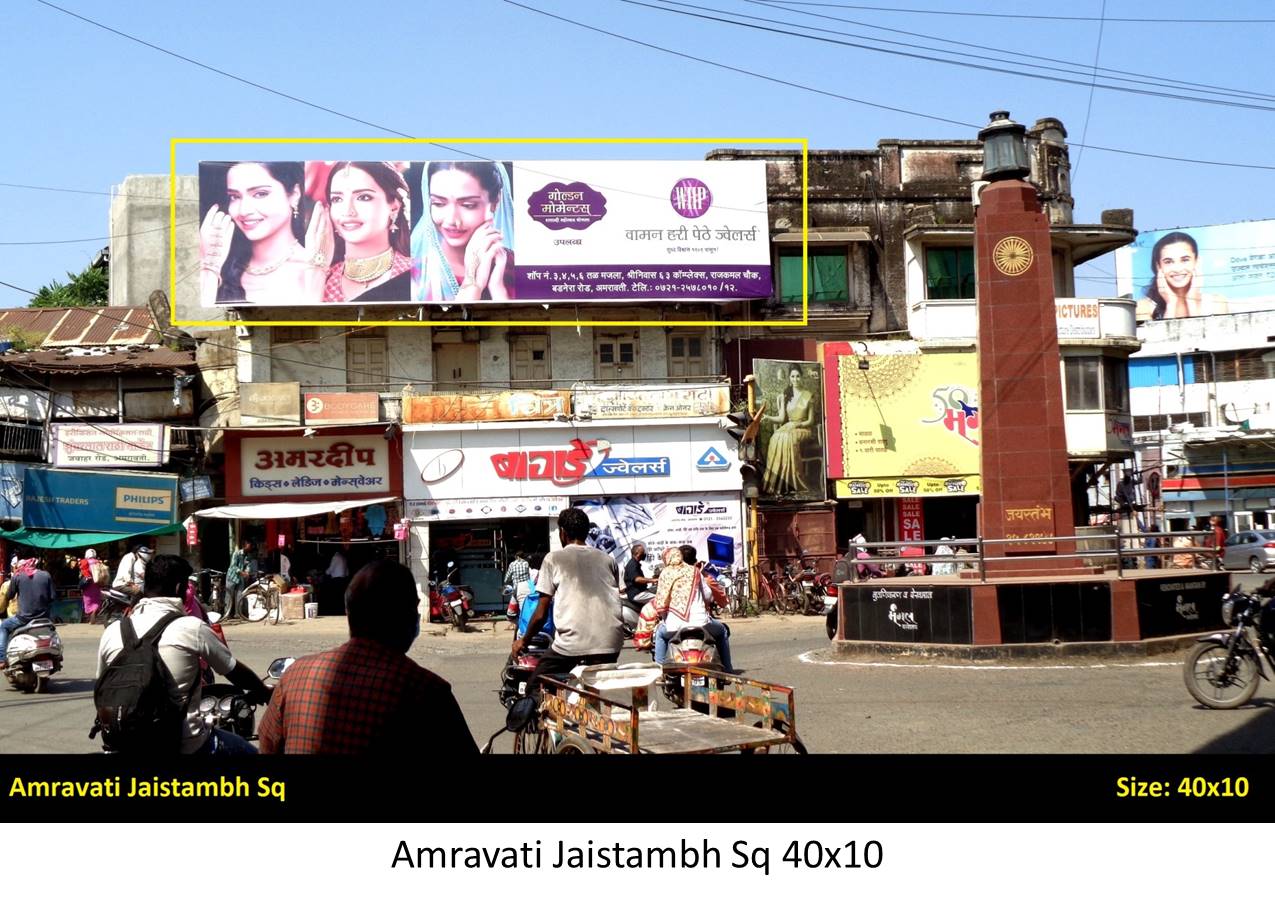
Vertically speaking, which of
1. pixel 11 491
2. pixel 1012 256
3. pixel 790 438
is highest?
pixel 1012 256

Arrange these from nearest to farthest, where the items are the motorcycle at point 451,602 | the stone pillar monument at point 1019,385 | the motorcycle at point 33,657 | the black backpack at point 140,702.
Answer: the black backpack at point 140,702, the motorcycle at point 33,657, the stone pillar monument at point 1019,385, the motorcycle at point 451,602

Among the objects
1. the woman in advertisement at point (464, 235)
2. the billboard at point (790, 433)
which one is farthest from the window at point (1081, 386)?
the woman in advertisement at point (464, 235)

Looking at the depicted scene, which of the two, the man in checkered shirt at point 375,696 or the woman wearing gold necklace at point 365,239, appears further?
the woman wearing gold necklace at point 365,239

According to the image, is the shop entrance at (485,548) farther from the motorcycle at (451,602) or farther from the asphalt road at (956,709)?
the asphalt road at (956,709)

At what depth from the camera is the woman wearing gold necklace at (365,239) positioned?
2634cm

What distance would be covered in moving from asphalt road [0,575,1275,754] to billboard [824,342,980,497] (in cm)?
1216

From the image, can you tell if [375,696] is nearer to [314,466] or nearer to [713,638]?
[713,638]

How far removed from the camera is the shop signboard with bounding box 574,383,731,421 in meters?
26.6

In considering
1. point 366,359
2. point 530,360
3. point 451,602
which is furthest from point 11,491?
point 530,360

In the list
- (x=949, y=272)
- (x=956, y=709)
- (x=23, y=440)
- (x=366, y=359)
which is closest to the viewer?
(x=956, y=709)

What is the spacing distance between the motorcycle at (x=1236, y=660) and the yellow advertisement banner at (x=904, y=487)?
18160 mm

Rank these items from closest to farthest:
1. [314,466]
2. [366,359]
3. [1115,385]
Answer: [314,466], [366,359], [1115,385]

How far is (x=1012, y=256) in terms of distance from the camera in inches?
590

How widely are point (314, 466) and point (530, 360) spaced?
5.46 m
